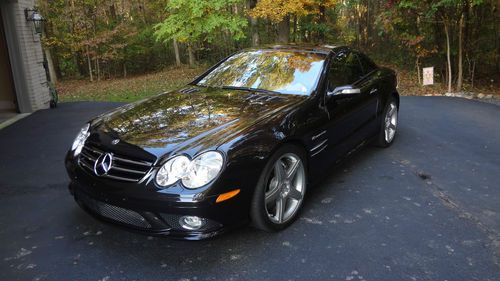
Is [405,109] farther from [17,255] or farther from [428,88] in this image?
[17,255]

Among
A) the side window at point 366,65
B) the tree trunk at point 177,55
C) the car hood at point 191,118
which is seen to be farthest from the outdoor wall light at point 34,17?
the tree trunk at point 177,55

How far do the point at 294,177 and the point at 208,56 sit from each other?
59.7 ft

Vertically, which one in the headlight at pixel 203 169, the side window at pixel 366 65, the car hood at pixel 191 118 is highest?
the side window at pixel 366 65

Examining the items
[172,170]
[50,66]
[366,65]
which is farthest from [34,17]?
[50,66]

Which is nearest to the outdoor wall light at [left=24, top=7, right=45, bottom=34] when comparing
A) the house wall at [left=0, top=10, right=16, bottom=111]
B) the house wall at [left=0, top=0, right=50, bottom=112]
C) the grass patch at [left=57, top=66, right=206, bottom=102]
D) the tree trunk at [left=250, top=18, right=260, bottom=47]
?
the house wall at [left=0, top=0, right=50, bottom=112]

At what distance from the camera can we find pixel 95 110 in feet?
28.8

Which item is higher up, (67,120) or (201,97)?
(201,97)

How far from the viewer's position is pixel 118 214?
292cm

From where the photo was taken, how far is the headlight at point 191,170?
2754 mm

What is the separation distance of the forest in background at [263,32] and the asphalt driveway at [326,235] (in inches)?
249

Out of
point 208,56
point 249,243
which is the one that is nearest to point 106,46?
point 208,56

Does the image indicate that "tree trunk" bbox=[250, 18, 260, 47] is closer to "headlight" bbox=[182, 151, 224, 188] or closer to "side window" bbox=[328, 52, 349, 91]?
"side window" bbox=[328, 52, 349, 91]

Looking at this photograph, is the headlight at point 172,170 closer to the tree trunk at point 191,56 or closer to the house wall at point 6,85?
the house wall at point 6,85

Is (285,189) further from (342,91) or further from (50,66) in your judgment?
(50,66)
